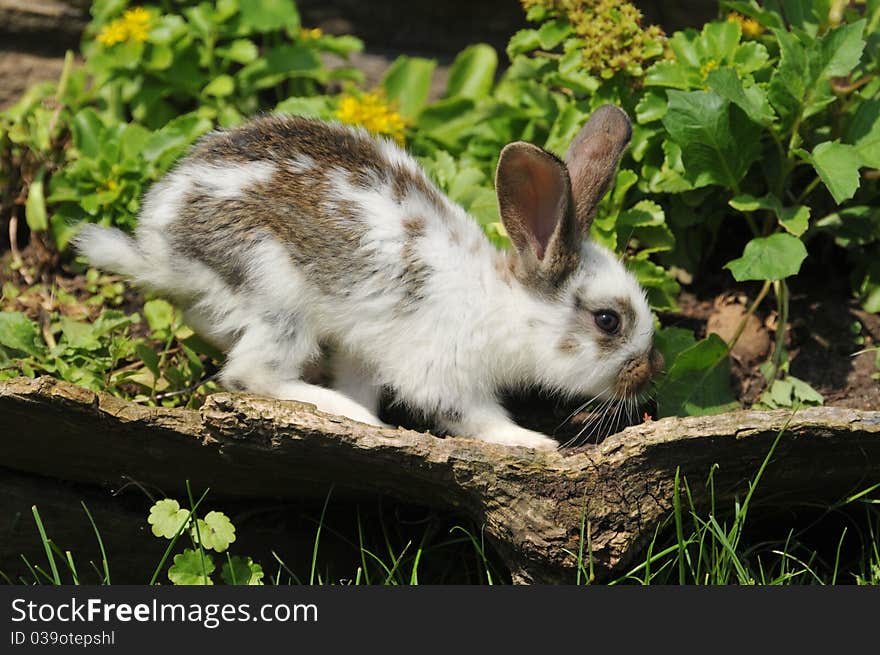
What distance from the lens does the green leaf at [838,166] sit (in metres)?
4.02

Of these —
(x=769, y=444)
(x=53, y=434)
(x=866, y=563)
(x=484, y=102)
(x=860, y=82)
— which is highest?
(x=860, y=82)

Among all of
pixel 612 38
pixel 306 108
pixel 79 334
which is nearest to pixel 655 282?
pixel 612 38

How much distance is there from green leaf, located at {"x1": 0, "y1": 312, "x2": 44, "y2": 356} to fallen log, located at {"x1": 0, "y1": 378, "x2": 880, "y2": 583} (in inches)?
34.5

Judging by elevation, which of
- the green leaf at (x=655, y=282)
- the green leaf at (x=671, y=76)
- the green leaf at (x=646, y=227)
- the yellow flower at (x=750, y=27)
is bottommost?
the green leaf at (x=655, y=282)

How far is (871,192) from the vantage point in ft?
15.6

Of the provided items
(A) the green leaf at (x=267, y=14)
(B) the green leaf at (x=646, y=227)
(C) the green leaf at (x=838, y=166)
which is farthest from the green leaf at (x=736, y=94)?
(A) the green leaf at (x=267, y=14)

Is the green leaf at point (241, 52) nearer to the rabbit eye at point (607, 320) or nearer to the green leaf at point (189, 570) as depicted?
the rabbit eye at point (607, 320)

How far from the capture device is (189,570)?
11.6 feet

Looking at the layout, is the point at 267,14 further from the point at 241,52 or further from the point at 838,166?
the point at 838,166

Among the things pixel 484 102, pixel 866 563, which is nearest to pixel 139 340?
pixel 484 102

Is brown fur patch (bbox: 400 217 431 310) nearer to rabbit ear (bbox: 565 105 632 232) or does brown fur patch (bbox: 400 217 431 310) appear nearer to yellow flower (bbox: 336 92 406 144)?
rabbit ear (bbox: 565 105 632 232)

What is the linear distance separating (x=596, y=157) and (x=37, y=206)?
2.74 meters

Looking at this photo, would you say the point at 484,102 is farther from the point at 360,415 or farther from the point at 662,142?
the point at 360,415

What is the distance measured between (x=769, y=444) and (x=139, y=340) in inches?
104
